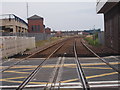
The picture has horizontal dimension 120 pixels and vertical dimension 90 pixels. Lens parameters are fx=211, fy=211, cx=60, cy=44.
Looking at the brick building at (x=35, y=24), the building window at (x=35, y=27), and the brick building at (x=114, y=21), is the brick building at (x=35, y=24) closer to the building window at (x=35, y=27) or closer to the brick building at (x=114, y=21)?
the building window at (x=35, y=27)

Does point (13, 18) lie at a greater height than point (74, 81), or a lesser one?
greater

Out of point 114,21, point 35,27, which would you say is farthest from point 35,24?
point 114,21

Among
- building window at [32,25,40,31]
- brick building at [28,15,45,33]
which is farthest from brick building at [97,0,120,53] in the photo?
brick building at [28,15,45,33]

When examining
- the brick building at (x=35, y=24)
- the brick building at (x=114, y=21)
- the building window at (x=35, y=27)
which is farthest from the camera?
the brick building at (x=35, y=24)

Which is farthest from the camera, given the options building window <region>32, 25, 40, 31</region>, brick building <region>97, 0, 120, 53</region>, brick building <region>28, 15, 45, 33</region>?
brick building <region>28, 15, 45, 33</region>

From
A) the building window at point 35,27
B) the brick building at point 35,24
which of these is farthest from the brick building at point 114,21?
the brick building at point 35,24

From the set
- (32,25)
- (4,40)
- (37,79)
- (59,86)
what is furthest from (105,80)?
(32,25)

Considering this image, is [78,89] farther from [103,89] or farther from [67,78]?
[67,78]

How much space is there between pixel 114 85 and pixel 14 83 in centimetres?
362

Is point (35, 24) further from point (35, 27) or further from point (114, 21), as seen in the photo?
point (114, 21)

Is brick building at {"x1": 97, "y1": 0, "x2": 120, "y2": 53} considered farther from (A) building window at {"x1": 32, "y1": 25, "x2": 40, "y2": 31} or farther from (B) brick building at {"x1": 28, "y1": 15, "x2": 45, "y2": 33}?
(B) brick building at {"x1": 28, "y1": 15, "x2": 45, "y2": 33}

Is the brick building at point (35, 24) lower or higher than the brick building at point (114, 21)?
higher

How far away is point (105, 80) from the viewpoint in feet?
25.8

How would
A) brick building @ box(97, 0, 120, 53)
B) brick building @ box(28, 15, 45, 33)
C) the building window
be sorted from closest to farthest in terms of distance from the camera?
brick building @ box(97, 0, 120, 53), the building window, brick building @ box(28, 15, 45, 33)
